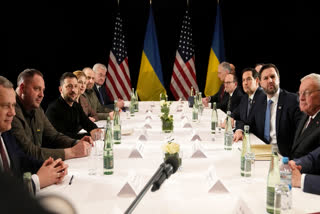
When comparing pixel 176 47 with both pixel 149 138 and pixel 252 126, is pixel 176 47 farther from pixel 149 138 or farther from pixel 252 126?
pixel 149 138

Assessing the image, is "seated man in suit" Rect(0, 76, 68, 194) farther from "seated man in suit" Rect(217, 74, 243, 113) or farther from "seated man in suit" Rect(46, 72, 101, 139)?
"seated man in suit" Rect(217, 74, 243, 113)

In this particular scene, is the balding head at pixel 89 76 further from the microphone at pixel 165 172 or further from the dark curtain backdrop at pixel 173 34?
the microphone at pixel 165 172

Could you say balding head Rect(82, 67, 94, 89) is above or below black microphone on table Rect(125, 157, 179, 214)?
above

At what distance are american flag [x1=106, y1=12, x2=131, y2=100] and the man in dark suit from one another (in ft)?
12.1

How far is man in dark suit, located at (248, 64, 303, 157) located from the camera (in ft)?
10.4

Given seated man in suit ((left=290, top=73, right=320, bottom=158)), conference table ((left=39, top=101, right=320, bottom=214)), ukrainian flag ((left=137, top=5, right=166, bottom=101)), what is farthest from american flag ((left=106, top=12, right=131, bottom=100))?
seated man in suit ((left=290, top=73, right=320, bottom=158))

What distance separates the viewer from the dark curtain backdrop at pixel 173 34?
6.40 meters

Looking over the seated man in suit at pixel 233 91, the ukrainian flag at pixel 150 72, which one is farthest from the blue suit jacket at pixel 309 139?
the ukrainian flag at pixel 150 72

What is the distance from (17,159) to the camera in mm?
2012

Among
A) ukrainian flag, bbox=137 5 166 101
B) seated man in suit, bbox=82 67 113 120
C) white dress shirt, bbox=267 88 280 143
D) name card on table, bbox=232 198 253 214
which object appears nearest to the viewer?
name card on table, bbox=232 198 253 214

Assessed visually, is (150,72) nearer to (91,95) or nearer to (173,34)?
(173,34)

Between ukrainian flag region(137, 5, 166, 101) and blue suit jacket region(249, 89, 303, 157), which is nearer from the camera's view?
blue suit jacket region(249, 89, 303, 157)

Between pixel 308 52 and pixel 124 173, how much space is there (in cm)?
601

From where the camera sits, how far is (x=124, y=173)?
6.25ft
